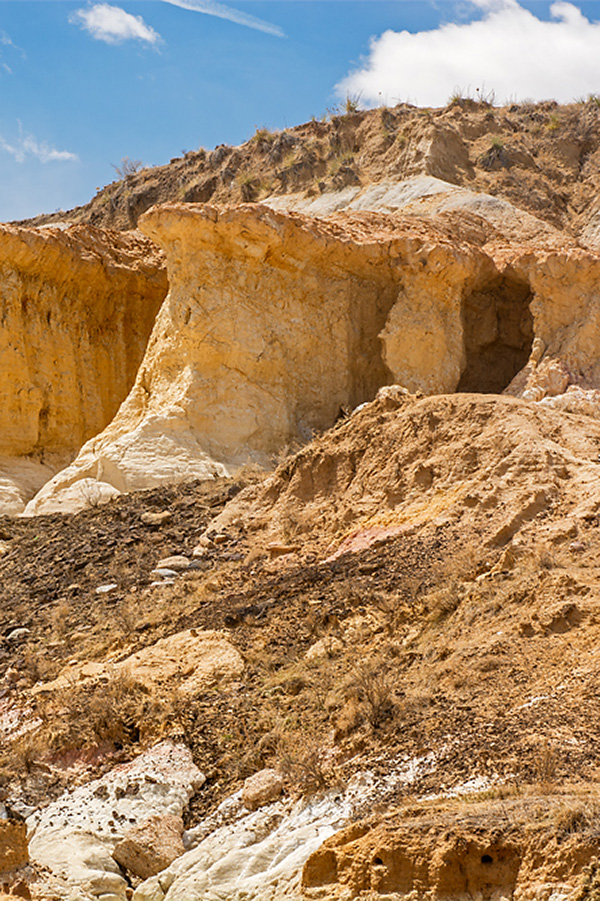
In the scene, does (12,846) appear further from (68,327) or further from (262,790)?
(68,327)

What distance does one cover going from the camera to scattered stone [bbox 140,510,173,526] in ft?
40.5

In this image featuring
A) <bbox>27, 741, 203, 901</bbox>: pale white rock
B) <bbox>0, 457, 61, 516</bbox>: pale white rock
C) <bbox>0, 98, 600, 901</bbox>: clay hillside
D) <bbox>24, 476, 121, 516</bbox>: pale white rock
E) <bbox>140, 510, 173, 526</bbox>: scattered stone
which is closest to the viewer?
<bbox>0, 98, 600, 901</bbox>: clay hillside

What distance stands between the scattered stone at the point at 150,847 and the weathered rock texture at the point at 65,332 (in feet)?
38.1

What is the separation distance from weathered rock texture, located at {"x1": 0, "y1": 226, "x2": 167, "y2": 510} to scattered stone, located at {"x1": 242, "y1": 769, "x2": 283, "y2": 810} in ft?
38.8

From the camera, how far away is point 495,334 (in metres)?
17.5

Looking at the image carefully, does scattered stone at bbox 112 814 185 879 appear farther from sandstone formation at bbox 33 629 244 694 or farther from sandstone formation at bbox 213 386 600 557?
sandstone formation at bbox 213 386 600 557

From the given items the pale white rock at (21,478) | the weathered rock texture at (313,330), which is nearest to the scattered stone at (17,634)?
the weathered rock texture at (313,330)

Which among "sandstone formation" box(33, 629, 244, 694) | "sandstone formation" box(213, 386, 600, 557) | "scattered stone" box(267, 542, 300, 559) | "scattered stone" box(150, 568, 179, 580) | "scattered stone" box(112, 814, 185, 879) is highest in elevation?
"sandstone formation" box(213, 386, 600, 557)

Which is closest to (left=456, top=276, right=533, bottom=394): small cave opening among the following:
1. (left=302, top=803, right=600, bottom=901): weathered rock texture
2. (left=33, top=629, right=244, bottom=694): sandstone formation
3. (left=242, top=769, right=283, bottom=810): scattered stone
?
(left=33, top=629, right=244, bottom=694): sandstone formation

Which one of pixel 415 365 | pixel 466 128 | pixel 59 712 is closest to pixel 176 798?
pixel 59 712

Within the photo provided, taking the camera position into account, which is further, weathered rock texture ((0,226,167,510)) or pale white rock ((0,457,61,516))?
weathered rock texture ((0,226,167,510))

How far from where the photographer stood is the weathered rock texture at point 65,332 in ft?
59.2

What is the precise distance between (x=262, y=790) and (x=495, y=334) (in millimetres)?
13050

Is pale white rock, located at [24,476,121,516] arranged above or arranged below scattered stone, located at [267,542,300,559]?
above
